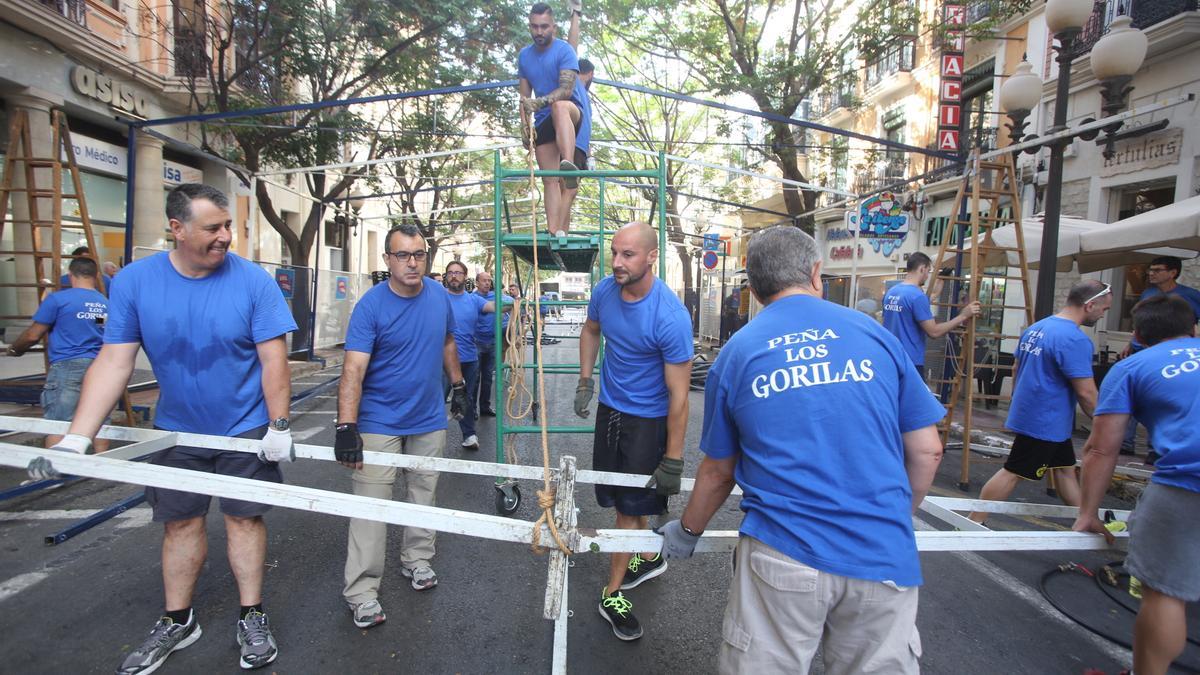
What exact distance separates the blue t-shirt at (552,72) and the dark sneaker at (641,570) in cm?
288

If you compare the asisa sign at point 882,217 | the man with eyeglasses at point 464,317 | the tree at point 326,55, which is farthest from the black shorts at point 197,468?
the asisa sign at point 882,217

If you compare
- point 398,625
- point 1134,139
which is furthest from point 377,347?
point 1134,139

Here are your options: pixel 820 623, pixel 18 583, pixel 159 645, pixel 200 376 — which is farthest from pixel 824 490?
pixel 18 583

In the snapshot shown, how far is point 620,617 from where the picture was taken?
2988 mm

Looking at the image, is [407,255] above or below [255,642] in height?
above

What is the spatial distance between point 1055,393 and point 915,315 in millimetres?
1628

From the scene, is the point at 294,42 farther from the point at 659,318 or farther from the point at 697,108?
the point at 697,108

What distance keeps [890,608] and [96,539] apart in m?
4.77

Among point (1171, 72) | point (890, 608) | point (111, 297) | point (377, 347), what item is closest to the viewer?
point (890, 608)

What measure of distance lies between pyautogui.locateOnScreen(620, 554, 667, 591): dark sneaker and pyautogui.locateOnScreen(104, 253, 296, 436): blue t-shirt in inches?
86.3

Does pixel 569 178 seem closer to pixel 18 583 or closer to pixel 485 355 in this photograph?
pixel 18 583

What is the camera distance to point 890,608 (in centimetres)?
161

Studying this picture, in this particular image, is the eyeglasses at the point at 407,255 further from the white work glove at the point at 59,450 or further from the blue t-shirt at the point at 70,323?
the blue t-shirt at the point at 70,323

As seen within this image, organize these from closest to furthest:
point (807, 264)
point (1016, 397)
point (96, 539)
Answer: point (807, 264), point (96, 539), point (1016, 397)
